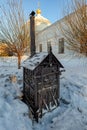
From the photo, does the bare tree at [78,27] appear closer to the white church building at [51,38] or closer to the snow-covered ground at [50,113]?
the snow-covered ground at [50,113]

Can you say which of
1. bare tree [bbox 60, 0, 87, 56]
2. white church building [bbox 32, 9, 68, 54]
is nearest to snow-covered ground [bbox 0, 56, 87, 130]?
bare tree [bbox 60, 0, 87, 56]

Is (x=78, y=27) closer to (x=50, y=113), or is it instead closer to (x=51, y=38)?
(x=50, y=113)

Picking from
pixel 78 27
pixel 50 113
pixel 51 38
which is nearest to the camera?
pixel 50 113

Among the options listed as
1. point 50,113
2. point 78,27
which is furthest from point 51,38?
point 50,113

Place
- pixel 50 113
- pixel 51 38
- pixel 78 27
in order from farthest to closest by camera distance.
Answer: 1. pixel 51 38
2. pixel 78 27
3. pixel 50 113

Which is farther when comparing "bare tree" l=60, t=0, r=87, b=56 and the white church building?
the white church building

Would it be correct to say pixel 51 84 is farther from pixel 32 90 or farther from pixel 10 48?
pixel 10 48

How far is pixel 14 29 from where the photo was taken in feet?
28.9

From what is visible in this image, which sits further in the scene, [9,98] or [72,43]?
[72,43]

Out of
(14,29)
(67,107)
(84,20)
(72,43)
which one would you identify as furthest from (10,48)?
(67,107)

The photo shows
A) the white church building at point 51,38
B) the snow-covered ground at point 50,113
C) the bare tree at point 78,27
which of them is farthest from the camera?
the white church building at point 51,38

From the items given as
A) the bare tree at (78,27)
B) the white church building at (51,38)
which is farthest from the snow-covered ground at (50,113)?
the white church building at (51,38)

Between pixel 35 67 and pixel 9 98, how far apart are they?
1.73 meters

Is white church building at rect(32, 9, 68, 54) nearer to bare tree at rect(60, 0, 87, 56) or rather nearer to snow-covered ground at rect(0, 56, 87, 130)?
bare tree at rect(60, 0, 87, 56)
